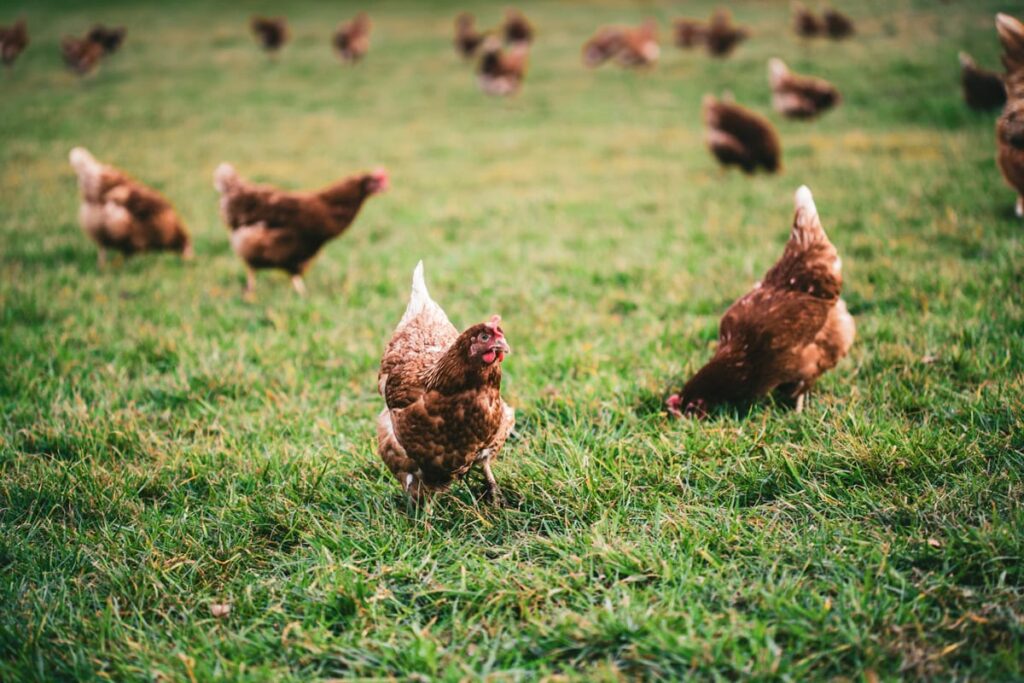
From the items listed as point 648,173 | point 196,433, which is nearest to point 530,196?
point 648,173

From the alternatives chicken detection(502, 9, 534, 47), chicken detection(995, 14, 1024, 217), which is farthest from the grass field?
chicken detection(502, 9, 534, 47)

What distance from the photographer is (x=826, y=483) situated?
2658 mm

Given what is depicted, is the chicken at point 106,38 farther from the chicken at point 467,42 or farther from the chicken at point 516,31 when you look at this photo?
the chicken at point 516,31

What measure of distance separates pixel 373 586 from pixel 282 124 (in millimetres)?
12757

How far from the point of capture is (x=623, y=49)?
17.2 meters

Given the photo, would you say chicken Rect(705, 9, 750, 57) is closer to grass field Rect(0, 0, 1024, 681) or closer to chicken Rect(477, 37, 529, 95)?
chicken Rect(477, 37, 529, 95)

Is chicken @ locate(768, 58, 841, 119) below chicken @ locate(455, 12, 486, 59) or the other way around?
below

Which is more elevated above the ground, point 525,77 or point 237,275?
point 525,77

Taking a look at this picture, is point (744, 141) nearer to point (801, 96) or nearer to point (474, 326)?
point (801, 96)

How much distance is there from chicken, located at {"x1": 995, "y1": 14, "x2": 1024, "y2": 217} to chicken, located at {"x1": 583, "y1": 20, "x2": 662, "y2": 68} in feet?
42.5

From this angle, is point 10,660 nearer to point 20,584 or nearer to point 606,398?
point 20,584

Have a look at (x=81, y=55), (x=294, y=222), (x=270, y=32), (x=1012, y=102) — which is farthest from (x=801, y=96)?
(x=81, y=55)

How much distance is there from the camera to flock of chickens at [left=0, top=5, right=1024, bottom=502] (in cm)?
255

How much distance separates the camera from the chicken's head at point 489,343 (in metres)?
2.39
